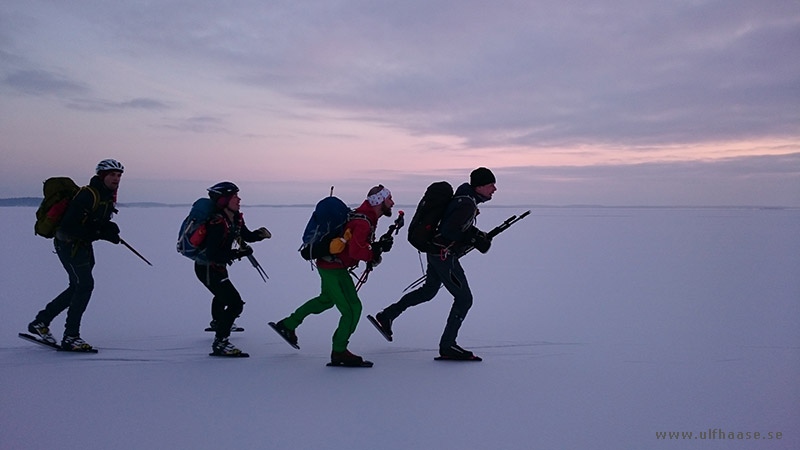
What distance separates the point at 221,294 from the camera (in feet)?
17.5

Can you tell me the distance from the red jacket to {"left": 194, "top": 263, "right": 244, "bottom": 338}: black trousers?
985 mm

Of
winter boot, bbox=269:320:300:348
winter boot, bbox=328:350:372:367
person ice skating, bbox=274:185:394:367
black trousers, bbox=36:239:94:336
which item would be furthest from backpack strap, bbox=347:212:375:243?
black trousers, bbox=36:239:94:336

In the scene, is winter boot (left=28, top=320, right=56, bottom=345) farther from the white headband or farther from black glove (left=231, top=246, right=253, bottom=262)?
the white headband

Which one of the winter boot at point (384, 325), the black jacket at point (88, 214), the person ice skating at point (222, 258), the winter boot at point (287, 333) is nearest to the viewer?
the person ice skating at point (222, 258)

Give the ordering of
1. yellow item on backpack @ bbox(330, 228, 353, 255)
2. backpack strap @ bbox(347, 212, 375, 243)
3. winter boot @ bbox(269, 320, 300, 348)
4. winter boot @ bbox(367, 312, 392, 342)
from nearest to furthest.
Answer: yellow item on backpack @ bbox(330, 228, 353, 255) → backpack strap @ bbox(347, 212, 375, 243) → winter boot @ bbox(269, 320, 300, 348) → winter boot @ bbox(367, 312, 392, 342)

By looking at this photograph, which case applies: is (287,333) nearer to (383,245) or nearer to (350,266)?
(350,266)

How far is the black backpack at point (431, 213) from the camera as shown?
5434 millimetres

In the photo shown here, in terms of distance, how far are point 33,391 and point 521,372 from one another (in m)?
4.14

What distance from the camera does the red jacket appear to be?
4.94 m

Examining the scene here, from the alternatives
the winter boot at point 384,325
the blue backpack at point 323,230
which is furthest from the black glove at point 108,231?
the winter boot at point 384,325

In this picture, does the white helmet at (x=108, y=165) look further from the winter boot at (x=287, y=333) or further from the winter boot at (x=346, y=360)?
the winter boot at (x=346, y=360)

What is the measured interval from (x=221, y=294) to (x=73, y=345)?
160 cm

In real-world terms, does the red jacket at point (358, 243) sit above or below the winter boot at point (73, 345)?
above

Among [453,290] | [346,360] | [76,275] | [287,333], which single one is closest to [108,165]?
[76,275]
